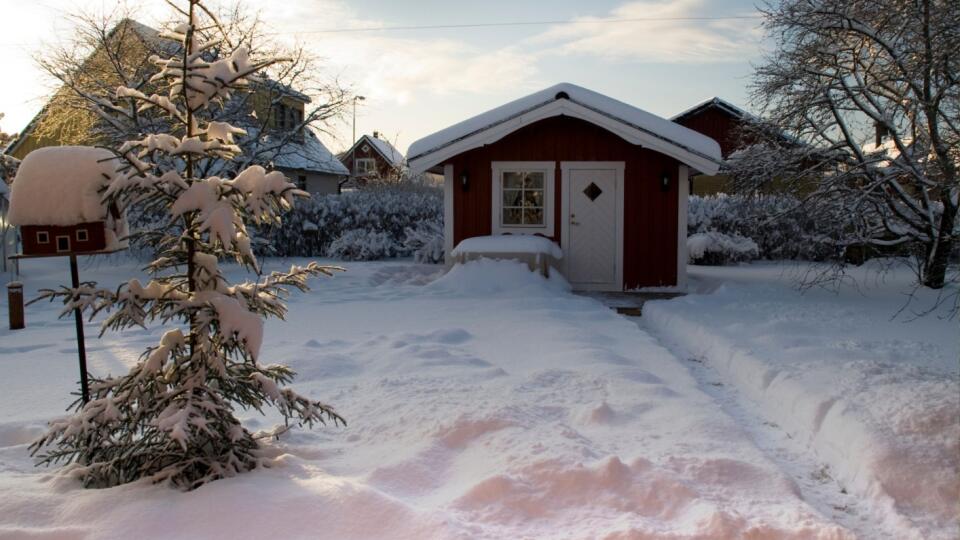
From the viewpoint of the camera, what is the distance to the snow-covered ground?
3.02m

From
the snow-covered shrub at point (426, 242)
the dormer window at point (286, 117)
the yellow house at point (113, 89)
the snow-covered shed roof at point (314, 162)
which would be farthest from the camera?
the snow-covered shed roof at point (314, 162)

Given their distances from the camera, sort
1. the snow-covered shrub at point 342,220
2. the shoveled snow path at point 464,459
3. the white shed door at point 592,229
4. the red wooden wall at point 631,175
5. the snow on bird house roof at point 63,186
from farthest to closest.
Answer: the snow-covered shrub at point 342,220, the white shed door at point 592,229, the red wooden wall at point 631,175, the snow on bird house roof at point 63,186, the shoveled snow path at point 464,459

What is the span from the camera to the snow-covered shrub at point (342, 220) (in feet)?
61.0

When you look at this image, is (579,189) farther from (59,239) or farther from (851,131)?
(59,239)

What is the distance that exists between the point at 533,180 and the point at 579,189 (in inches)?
32.0

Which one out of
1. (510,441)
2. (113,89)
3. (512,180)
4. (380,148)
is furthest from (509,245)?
(380,148)

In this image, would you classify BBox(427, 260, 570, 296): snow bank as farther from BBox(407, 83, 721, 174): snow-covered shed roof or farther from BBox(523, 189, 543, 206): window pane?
BBox(407, 83, 721, 174): snow-covered shed roof

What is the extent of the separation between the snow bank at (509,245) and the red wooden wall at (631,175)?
24.9 inches

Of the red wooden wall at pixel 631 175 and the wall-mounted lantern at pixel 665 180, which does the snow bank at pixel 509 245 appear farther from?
the wall-mounted lantern at pixel 665 180

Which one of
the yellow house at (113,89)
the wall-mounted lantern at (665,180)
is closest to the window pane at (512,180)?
the wall-mounted lantern at (665,180)

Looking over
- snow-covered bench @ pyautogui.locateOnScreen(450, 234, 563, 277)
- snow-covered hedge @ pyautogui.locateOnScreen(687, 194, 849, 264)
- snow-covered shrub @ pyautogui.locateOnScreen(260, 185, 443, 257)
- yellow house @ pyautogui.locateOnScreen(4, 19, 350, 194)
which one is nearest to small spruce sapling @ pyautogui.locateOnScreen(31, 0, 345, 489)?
snow-covered bench @ pyautogui.locateOnScreen(450, 234, 563, 277)

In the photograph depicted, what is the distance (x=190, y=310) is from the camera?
3.36 metres

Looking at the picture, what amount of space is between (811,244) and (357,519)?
17.4 m

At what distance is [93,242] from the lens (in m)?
3.82
